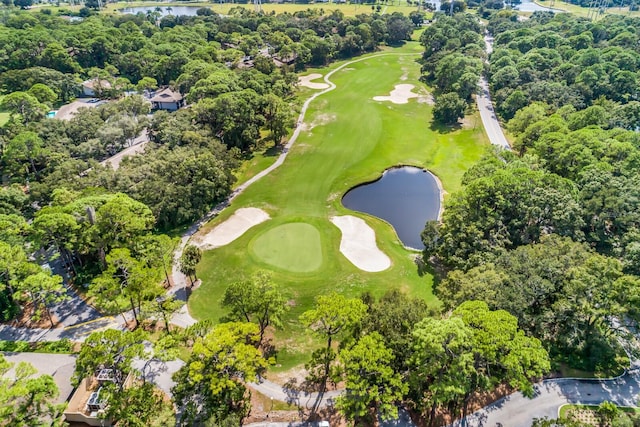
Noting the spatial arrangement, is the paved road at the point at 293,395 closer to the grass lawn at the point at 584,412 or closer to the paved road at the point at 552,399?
the paved road at the point at 552,399

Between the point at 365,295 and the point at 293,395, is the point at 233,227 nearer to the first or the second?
the point at 365,295

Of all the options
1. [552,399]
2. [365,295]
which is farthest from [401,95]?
[552,399]

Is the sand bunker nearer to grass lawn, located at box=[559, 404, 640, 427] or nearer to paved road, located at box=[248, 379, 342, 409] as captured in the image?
grass lawn, located at box=[559, 404, 640, 427]

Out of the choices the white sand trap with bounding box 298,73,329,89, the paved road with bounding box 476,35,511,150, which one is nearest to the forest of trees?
the paved road with bounding box 476,35,511,150

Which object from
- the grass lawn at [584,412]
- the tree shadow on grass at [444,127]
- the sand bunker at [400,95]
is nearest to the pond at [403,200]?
the tree shadow on grass at [444,127]

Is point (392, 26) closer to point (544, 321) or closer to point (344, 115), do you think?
point (344, 115)

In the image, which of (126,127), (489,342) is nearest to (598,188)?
(489,342)
